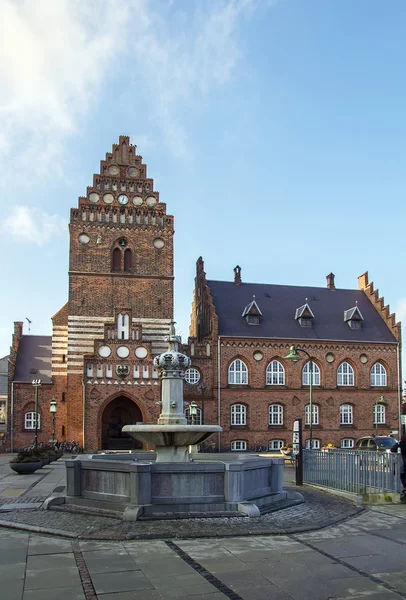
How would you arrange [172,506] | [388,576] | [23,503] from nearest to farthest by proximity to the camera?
[388,576] → [172,506] → [23,503]

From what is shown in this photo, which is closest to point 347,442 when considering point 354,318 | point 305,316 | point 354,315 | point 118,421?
point 354,318

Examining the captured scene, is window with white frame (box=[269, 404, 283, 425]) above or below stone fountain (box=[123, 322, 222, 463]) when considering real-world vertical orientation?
below

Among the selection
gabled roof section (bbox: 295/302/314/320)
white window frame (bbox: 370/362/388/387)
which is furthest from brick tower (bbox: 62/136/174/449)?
white window frame (bbox: 370/362/388/387)

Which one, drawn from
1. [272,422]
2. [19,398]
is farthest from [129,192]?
[272,422]

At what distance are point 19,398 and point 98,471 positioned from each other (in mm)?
35076

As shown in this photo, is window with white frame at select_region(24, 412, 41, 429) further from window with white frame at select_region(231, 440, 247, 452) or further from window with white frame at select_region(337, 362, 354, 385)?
window with white frame at select_region(337, 362, 354, 385)

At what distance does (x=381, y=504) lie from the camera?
16656 mm

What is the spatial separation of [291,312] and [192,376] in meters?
10.4

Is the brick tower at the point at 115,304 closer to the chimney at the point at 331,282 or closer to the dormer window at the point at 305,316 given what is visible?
the dormer window at the point at 305,316

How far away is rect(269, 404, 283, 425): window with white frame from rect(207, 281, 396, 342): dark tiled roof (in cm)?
541

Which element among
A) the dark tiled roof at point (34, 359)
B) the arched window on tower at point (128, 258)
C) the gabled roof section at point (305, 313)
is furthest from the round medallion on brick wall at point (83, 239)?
the gabled roof section at point (305, 313)

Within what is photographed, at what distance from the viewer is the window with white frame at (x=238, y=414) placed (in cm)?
4762

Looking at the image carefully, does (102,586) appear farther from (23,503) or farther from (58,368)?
(58,368)

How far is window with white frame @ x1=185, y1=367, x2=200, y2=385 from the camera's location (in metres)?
47.2
